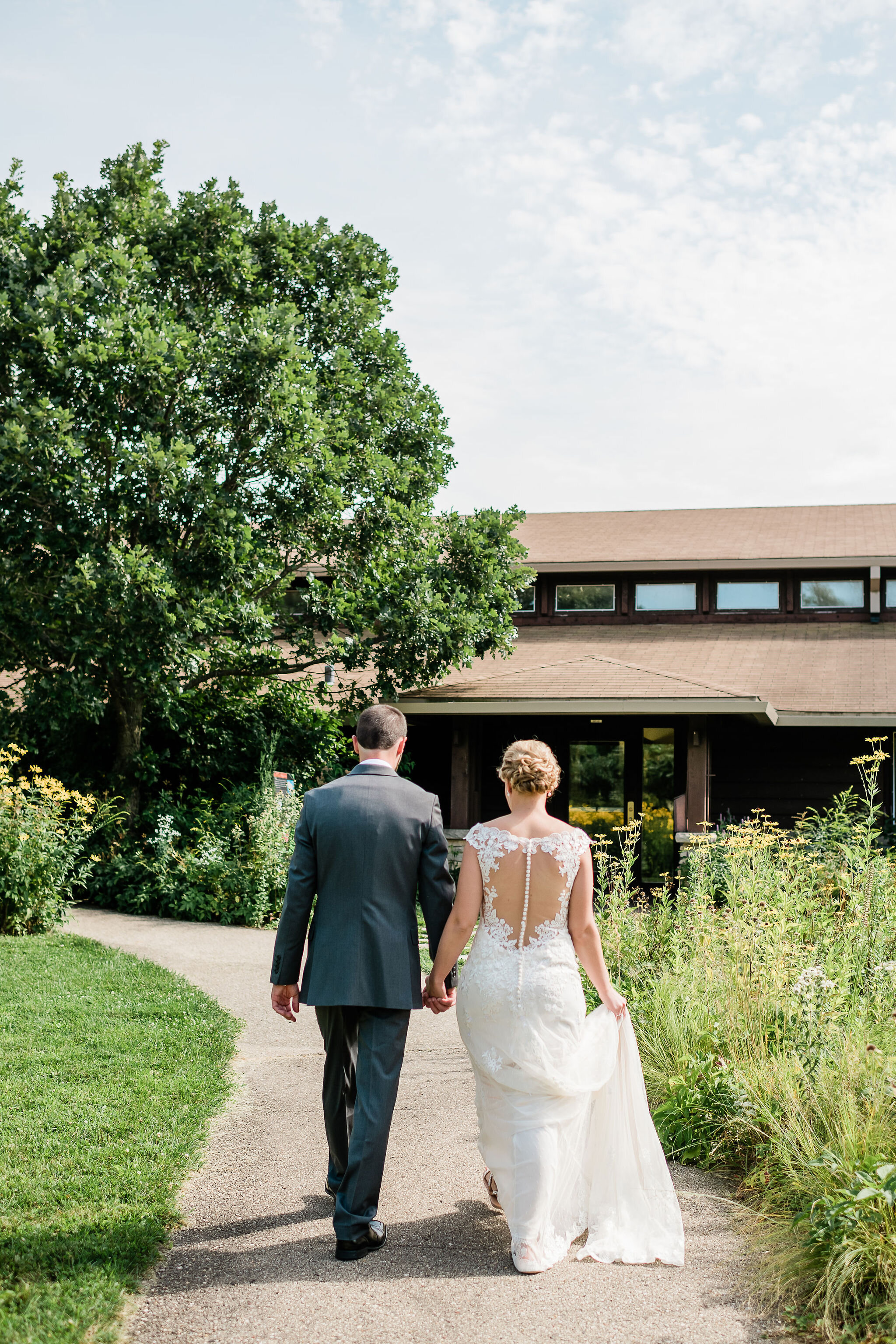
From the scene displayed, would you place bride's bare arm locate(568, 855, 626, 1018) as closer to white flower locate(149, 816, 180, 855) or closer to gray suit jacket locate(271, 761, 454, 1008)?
gray suit jacket locate(271, 761, 454, 1008)

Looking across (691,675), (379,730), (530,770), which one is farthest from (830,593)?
(379,730)

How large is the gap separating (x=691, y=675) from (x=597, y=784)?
Result: 7.73 ft

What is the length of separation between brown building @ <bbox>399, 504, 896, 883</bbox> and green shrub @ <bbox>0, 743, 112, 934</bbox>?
5078 millimetres

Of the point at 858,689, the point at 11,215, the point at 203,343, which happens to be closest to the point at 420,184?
the point at 203,343

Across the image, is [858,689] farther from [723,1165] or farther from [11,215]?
[11,215]

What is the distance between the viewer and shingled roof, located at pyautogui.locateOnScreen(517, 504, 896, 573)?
1784cm

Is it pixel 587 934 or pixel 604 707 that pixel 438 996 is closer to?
pixel 587 934

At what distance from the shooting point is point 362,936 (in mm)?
4008

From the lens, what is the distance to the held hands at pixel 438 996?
416 centimetres

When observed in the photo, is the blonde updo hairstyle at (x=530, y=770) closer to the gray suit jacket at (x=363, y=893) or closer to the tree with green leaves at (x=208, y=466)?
the gray suit jacket at (x=363, y=893)

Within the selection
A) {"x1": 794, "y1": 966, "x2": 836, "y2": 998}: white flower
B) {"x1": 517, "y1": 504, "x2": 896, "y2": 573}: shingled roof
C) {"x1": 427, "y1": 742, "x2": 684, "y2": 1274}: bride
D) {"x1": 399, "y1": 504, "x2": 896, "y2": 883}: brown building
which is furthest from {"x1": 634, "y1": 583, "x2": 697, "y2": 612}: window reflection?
{"x1": 427, "y1": 742, "x2": 684, "y2": 1274}: bride

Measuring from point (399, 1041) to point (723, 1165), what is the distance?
5.80 feet

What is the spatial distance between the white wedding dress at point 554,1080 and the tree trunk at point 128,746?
10904mm

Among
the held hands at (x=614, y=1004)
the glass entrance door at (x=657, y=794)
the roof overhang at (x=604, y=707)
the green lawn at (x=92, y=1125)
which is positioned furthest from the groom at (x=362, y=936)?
the glass entrance door at (x=657, y=794)
